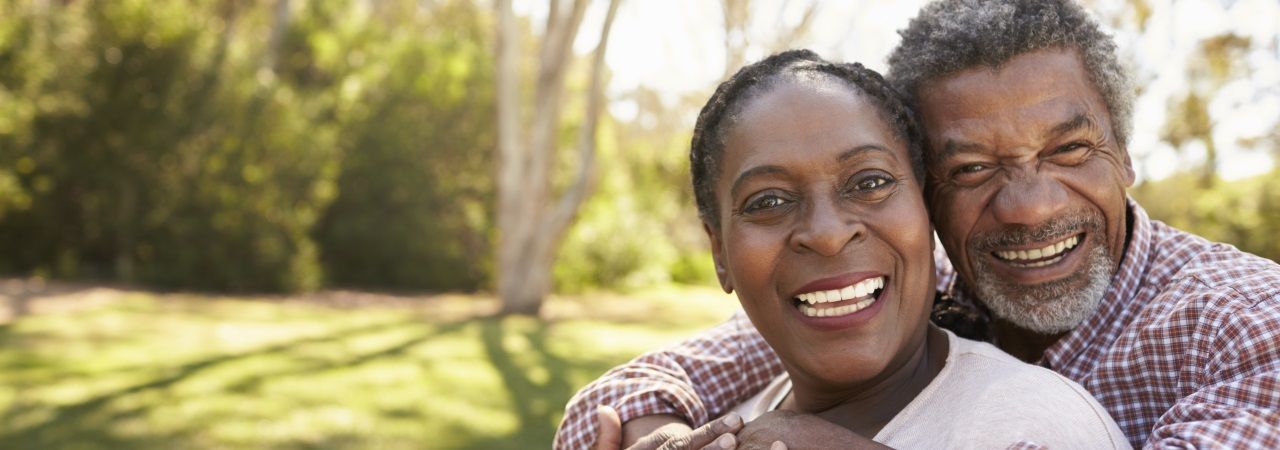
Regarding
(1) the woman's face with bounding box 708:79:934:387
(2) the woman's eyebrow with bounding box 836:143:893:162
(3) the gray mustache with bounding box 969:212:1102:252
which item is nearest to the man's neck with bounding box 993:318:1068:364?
(3) the gray mustache with bounding box 969:212:1102:252

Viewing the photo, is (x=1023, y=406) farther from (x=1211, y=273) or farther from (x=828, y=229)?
(x=1211, y=273)

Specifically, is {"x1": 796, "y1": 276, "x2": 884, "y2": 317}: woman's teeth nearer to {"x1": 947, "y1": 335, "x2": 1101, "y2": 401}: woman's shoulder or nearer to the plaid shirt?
{"x1": 947, "y1": 335, "x2": 1101, "y2": 401}: woman's shoulder

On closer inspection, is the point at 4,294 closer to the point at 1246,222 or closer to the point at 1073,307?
the point at 1073,307

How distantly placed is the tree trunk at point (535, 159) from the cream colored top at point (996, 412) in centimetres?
1141

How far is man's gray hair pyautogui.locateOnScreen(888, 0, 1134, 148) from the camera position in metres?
2.48

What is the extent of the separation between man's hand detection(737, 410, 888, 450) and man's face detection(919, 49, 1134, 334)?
0.83 meters

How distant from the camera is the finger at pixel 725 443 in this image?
1.96m

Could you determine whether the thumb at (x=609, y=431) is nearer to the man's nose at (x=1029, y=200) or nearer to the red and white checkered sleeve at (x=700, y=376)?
the red and white checkered sleeve at (x=700, y=376)

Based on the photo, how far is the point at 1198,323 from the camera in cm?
212

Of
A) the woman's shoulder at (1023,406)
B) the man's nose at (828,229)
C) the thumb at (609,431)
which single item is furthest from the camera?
the thumb at (609,431)

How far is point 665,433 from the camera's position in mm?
2342

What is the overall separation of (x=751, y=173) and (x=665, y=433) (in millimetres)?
671

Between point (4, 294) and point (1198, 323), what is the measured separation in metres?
13.1

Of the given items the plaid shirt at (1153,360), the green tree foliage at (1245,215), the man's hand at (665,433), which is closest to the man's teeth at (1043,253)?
the plaid shirt at (1153,360)
